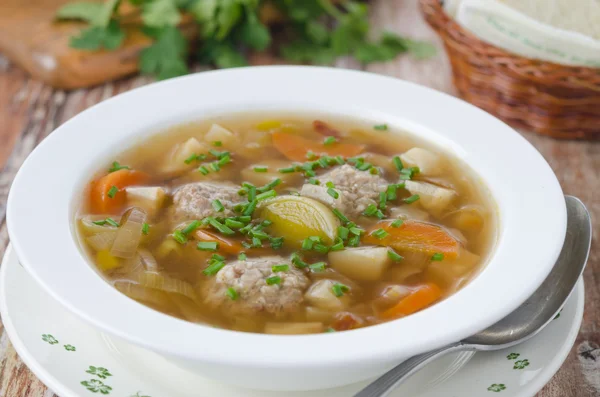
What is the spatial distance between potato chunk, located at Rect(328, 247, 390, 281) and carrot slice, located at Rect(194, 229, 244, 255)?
34cm

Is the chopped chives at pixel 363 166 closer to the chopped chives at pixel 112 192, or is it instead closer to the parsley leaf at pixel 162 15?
the chopped chives at pixel 112 192

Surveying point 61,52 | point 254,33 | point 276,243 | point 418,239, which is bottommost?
point 61,52

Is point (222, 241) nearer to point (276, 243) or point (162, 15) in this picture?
point (276, 243)

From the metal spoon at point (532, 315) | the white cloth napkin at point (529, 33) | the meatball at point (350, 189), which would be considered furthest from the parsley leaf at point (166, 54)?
→ the metal spoon at point (532, 315)

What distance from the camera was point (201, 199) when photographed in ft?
8.79

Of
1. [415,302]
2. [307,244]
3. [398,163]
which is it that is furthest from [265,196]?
[415,302]

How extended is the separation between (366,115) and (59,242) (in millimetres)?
1613

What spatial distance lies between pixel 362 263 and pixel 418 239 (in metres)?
0.27

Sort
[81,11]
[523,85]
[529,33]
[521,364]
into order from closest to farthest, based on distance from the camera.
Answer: [521,364] < [529,33] < [523,85] < [81,11]

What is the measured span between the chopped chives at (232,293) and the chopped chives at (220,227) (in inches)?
13.1

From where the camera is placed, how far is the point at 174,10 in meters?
4.50

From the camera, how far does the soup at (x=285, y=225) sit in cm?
229

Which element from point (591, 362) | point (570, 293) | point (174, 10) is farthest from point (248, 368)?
point (174, 10)

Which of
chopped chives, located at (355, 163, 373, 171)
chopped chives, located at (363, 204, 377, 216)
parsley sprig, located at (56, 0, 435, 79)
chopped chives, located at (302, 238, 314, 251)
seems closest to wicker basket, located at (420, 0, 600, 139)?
parsley sprig, located at (56, 0, 435, 79)
